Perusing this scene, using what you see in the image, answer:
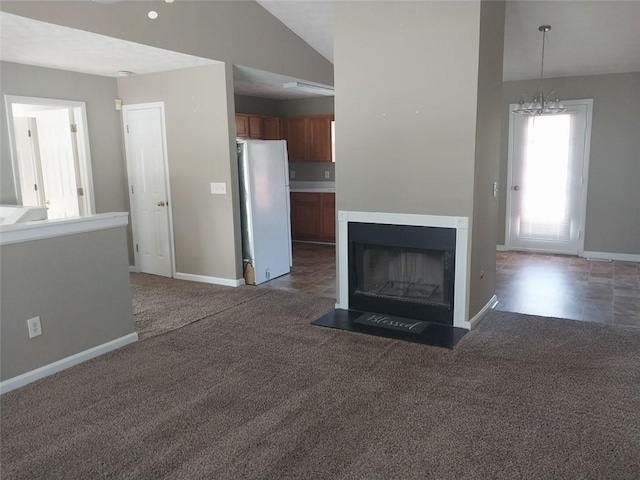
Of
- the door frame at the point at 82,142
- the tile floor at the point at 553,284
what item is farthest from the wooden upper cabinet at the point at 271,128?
the door frame at the point at 82,142

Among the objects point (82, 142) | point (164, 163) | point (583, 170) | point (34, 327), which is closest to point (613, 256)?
point (583, 170)

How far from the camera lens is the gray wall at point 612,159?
6.16 meters

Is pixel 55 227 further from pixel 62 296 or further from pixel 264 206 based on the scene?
pixel 264 206

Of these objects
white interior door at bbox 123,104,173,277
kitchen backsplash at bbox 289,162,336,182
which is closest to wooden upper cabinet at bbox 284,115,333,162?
kitchen backsplash at bbox 289,162,336,182

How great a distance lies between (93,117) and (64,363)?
10.5ft

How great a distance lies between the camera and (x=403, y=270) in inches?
167

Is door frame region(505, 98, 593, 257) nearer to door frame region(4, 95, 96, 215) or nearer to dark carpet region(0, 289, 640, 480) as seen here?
dark carpet region(0, 289, 640, 480)

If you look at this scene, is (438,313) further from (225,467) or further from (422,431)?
(225,467)

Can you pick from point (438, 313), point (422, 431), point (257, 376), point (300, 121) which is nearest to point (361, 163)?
point (438, 313)

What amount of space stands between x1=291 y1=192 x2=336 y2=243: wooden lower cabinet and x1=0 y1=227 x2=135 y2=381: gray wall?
4.31m

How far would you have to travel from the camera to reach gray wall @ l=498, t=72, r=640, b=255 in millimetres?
6156

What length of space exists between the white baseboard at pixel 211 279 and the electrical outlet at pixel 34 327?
237 cm

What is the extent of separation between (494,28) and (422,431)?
10.3ft

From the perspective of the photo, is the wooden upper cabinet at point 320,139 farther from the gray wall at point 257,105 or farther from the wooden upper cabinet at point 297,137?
the gray wall at point 257,105
